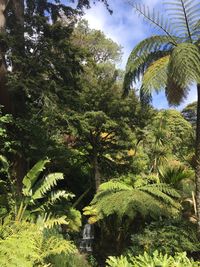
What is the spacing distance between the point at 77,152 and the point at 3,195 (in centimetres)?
491

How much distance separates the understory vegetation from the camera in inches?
346

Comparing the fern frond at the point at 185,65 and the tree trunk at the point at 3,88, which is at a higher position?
the tree trunk at the point at 3,88

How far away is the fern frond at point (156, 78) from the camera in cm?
837

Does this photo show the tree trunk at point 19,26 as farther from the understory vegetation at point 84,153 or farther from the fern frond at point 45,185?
the fern frond at point 45,185

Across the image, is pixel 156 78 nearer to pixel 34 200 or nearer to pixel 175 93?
pixel 175 93

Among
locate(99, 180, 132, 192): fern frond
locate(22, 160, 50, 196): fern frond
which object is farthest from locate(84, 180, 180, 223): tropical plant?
locate(22, 160, 50, 196): fern frond

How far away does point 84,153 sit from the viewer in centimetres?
1641

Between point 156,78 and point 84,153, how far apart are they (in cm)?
844

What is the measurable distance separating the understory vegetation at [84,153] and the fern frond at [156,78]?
0.02 metres

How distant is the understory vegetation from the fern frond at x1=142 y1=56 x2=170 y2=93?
0.02m

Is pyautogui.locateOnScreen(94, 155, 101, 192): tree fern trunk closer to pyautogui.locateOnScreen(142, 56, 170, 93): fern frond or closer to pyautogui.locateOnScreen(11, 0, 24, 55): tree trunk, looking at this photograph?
pyautogui.locateOnScreen(11, 0, 24, 55): tree trunk

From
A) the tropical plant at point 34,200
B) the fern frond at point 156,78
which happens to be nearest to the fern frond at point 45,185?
the tropical plant at point 34,200

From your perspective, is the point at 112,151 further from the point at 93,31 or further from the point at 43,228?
the point at 93,31

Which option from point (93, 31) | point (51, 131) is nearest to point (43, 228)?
point (51, 131)
